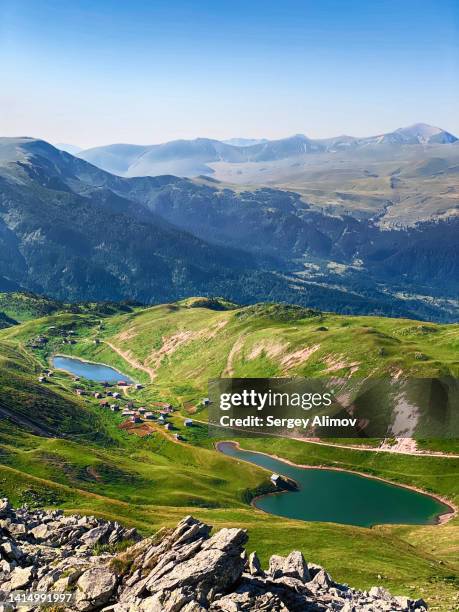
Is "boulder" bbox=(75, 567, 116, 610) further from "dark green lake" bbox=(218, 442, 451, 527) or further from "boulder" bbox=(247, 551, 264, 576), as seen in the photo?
"dark green lake" bbox=(218, 442, 451, 527)

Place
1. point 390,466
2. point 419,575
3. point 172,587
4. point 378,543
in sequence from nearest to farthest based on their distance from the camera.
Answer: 1. point 172,587
2. point 419,575
3. point 378,543
4. point 390,466

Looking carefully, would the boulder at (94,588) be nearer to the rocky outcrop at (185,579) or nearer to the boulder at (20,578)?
the rocky outcrop at (185,579)

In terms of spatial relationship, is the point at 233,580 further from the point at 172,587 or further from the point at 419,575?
the point at 419,575

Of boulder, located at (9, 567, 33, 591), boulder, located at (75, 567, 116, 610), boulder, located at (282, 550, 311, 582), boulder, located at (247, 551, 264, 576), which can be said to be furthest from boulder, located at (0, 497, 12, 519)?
boulder, located at (247, 551, 264, 576)

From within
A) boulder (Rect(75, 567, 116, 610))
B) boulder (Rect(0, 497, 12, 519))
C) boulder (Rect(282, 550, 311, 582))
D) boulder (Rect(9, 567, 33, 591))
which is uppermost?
boulder (Rect(75, 567, 116, 610))

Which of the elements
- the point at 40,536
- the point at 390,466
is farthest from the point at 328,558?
the point at 390,466

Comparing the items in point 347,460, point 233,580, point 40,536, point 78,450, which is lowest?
point 347,460

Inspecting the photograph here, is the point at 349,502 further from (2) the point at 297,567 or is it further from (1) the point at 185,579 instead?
(1) the point at 185,579
